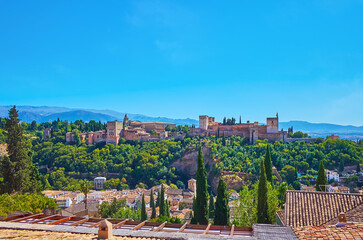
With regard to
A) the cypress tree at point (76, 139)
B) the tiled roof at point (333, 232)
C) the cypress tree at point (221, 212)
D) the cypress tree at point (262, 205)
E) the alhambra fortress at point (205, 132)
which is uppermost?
the alhambra fortress at point (205, 132)

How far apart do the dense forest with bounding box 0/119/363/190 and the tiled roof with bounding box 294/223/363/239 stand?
42.4 meters

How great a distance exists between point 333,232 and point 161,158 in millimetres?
55438

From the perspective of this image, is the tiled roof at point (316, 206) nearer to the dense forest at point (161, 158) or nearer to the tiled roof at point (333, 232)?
the tiled roof at point (333, 232)

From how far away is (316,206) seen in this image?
11602mm

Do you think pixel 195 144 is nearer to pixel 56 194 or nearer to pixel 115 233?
pixel 56 194

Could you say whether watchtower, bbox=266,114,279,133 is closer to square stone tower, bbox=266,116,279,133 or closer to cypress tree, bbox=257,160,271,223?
square stone tower, bbox=266,116,279,133

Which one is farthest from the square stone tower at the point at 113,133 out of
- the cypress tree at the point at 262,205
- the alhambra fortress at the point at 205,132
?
the cypress tree at the point at 262,205

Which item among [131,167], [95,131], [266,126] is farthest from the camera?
[95,131]

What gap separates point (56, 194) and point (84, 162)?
19.4 m

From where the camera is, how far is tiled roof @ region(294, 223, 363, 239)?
25.0ft

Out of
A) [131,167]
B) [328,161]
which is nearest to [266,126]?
[328,161]

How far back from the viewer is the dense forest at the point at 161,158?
53.8 metres

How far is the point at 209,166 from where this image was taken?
57594mm

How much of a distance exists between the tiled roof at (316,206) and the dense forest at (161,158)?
3856 centimetres
